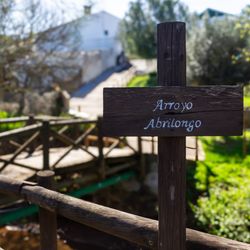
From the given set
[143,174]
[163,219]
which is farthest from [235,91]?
[143,174]

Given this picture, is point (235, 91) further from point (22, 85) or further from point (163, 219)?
point (22, 85)

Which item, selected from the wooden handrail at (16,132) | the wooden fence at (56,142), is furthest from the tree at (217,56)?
the wooden handrail at (16,132)

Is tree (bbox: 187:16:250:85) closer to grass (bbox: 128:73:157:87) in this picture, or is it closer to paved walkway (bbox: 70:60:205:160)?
paved walkway (bbox: 70:60:205:160)

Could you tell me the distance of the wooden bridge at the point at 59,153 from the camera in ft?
20.8

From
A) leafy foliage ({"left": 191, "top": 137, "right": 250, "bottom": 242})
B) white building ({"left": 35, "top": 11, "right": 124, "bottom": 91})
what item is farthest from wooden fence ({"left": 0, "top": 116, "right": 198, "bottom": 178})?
white building ({"left": 35, "top": 11, "right": 124, "bottom": 91})

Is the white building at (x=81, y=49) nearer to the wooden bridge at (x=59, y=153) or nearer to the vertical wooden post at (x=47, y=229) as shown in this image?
the wooden bridge at (x=59, y=153)

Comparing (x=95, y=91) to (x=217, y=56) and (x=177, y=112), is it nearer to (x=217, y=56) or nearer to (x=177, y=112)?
(x=217, y=56)

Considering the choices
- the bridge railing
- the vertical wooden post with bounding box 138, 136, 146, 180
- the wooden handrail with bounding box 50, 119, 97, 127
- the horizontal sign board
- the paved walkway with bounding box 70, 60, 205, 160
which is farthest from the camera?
the paved walkway with bounding box 70, 60, 205, 160

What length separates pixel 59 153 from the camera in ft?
27.2

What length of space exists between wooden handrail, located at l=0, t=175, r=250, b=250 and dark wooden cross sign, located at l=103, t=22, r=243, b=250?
44 cm

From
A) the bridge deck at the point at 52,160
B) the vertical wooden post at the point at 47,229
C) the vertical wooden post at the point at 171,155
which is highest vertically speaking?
the vertical wooden post at the point at 171,155

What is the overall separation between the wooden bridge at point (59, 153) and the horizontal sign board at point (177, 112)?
163 inches

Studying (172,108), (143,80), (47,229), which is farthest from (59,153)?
(143,80)

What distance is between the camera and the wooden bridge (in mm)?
6348
